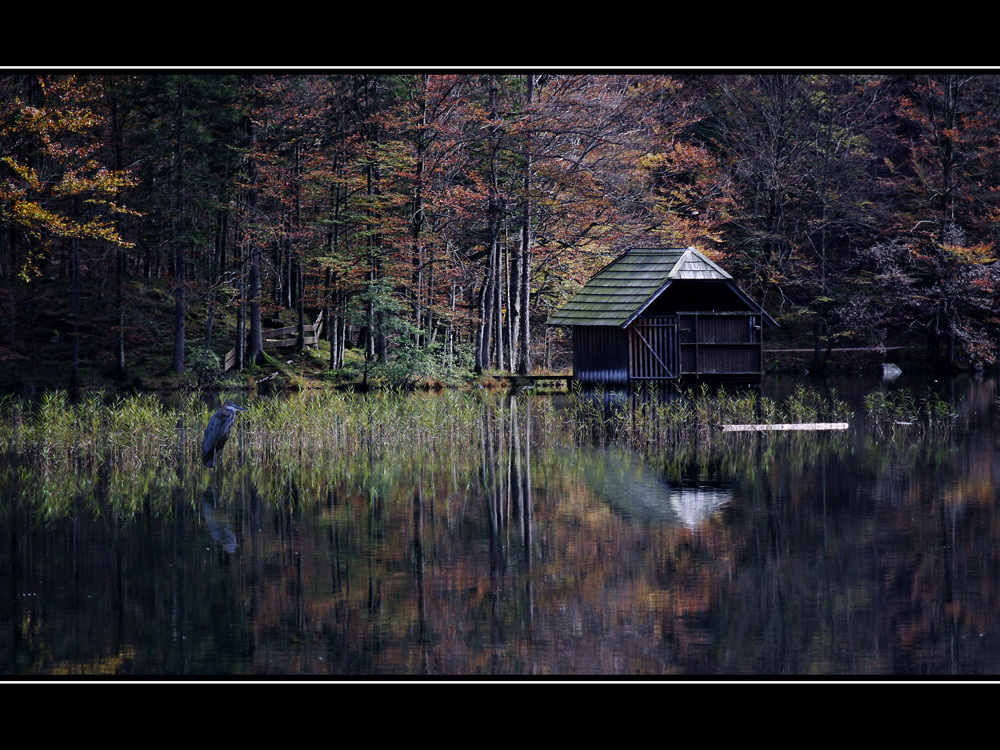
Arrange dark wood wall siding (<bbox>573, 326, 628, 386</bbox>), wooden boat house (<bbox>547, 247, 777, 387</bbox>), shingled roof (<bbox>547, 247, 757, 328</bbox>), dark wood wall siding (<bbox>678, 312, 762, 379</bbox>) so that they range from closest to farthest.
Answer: shingled roof (<bbox>547, 247, 757, 328</bbox>), wooden boat house (<bbox>547, 247, 777, 387</bbox>), dark wood wall siding (<bbox>573, 326, 628, 386</bbox>), dark wood wall siding (<bbox>678, 312, 762, 379</bbox>)

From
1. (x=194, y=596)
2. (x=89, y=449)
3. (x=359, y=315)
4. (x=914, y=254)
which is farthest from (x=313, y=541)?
(x=914, y=254)

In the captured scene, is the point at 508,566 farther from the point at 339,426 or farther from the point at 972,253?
the point at 972,253

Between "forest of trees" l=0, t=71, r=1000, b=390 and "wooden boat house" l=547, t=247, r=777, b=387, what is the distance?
5.22 meters

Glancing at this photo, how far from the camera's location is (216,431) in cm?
1585

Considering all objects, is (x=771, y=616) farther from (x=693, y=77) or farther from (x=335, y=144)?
(x=693, y=77)

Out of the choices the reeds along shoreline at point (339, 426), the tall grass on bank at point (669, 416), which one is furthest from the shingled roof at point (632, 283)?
the reeds along shoreline at point (339, 426)

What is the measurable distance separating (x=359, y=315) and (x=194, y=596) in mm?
21391

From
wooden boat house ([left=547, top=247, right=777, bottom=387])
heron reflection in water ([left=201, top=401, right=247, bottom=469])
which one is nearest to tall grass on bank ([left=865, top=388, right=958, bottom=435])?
wooden boat house ([left=547, top=247, right=777, bottom=387])

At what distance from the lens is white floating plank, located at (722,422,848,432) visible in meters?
19.3

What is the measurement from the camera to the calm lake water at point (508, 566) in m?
7.69

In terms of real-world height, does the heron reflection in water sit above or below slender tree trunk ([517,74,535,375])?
below

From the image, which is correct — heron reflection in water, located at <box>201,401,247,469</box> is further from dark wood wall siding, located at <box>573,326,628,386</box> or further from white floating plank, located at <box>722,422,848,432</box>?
dark wood wall siding, located at <box>573,326,628,386</box>

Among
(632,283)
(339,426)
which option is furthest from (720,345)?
(339,426)

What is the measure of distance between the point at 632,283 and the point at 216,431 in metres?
13.0
